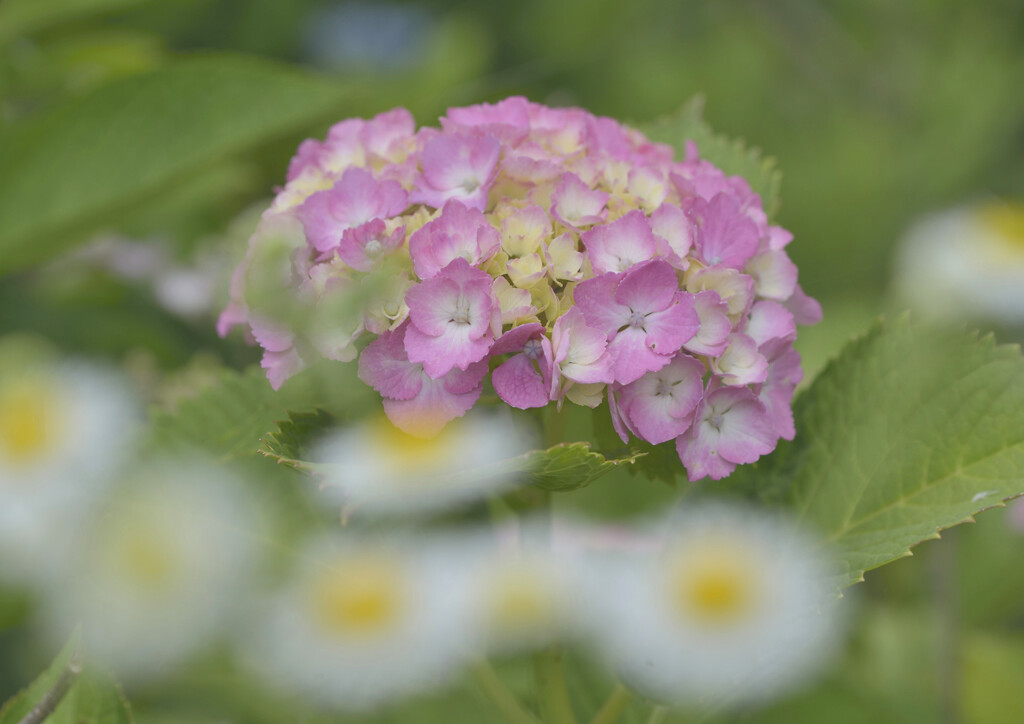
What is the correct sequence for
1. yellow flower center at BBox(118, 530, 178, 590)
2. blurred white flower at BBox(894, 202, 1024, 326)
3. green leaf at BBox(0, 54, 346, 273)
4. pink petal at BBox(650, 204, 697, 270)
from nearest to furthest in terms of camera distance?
yellow flower center at BBox(118, 530, 178, 590) < pink petal at BBox(650, 204, 697, 270) < green leaf at BBox(0, 54, 346, 273) < blurred white flower at BBox(894, 202, 1024, 326)

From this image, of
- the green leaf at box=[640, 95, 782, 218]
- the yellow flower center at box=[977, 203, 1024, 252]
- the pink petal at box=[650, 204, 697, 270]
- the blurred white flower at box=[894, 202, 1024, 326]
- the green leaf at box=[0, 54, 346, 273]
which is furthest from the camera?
the yellow flower center at box=[977, 203, 1024, 252]

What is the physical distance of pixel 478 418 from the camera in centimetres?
46

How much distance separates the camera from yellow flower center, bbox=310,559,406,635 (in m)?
0.42

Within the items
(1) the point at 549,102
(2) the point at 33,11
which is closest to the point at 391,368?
(2) the point at 33,11

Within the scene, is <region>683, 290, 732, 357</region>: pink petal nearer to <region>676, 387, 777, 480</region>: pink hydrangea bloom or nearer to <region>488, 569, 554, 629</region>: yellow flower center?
<region>676, 387, 777, 480</region>: pink hydrangea bloom

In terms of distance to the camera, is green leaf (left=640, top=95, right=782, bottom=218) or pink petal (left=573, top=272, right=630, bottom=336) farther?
green leaf (left=640, top=95, right=782, bottom=218)

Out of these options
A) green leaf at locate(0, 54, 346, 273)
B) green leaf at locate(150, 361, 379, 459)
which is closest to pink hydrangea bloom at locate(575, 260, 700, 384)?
green leaf at locate(150, 361, 379, 459)

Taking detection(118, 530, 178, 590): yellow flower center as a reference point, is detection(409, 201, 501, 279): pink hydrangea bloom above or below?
above

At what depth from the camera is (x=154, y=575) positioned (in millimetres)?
351

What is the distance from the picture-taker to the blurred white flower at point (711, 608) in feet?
1.43

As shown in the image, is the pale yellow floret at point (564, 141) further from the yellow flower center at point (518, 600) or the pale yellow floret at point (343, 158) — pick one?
the yellow flower center at point (518, 600)

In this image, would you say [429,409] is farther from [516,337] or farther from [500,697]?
[500,697]

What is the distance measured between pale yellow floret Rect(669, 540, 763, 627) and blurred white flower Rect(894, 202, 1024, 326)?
2.25ft

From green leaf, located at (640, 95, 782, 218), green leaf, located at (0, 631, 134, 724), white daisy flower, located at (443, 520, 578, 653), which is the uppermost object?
green leaf, located at (640, 95, 782, 218)
